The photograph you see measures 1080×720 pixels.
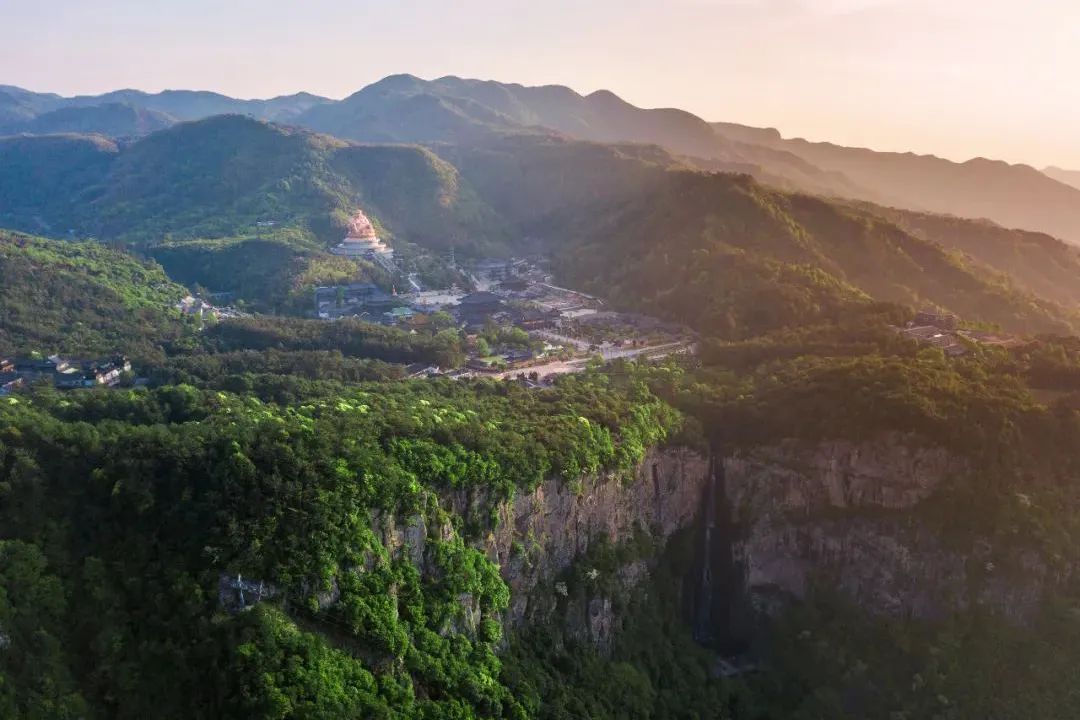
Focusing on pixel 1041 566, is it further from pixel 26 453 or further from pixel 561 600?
pixel 26 453

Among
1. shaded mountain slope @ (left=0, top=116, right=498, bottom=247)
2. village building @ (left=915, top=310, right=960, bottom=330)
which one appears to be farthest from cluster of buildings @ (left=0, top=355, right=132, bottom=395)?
village building @ (left=915, top=310, right=960, bottom=330)

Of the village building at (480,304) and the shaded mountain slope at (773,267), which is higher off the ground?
the shaded mountain slope at (773,267)

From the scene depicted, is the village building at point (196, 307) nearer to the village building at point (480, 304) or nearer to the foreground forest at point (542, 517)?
the foreground forest at point (542, 517)

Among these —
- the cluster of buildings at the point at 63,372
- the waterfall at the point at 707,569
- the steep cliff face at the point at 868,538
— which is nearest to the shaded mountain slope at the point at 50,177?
the cluster of buildings at the point at 63,372

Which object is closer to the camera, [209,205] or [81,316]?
[81,316]

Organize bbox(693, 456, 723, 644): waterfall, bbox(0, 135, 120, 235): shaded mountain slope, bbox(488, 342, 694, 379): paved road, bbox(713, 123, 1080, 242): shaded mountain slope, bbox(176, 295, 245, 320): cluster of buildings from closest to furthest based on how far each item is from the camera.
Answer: bbox(693, 456, 723, 644): waterfall, bbox(488, 342, 694, 379): paved road, bbox(176, 295, 245, 320): cluster of buildings, bbox(0, 135, 120, 235): shaded mountain slope, bbox(713, 123, 1080, 242): shaded mountain slope

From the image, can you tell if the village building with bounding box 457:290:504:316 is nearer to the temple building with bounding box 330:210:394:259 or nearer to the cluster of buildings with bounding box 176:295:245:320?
the cluster of buildings with bounding box 176:295:245:320

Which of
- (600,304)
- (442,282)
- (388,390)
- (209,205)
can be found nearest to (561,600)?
(388,390)
